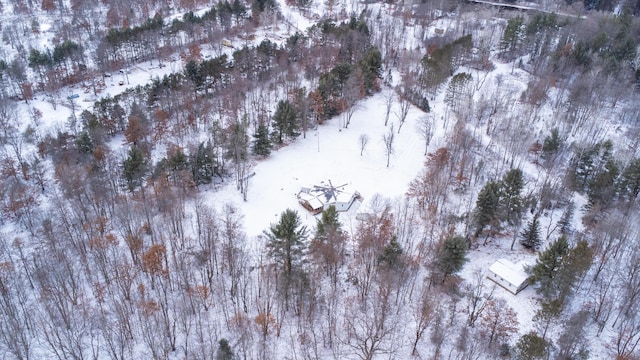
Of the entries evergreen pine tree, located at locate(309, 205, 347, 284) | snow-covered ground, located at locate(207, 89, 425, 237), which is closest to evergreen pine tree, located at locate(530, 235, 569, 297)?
evergreen pine tree, located at locate(309, 205, 347, 284)

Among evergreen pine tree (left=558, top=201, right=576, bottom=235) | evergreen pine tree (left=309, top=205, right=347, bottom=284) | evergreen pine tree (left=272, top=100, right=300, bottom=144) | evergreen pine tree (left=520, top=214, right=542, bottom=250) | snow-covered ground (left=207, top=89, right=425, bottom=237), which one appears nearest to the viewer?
evergreen pine tree (left=309, top=205, right=347, bottom=284)

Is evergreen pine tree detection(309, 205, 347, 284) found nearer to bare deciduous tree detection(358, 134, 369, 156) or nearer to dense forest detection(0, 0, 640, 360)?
dense forest detection(0, 0, 640, 360)

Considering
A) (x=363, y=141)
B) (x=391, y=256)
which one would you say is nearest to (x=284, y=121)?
(x=363, y=141)

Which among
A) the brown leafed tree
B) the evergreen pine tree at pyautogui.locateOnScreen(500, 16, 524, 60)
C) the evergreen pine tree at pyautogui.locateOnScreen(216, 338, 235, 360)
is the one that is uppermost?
the evergreen pine tree at pyautogui.locateOnScreen(500, 16, 524, 60)

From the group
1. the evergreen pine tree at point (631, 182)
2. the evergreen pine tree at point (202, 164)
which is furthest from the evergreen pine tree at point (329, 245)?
the evergreen pine tree at point (631, 182)

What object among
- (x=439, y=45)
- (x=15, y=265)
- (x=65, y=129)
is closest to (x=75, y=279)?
(x=15, y=265)
